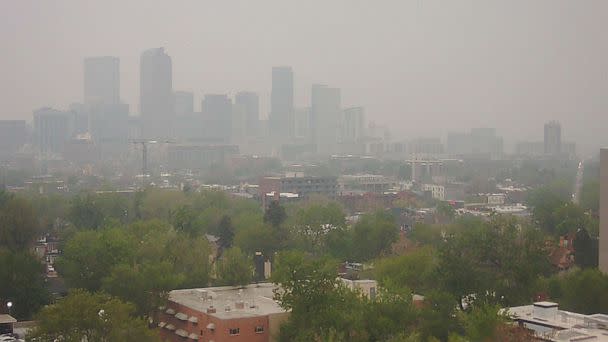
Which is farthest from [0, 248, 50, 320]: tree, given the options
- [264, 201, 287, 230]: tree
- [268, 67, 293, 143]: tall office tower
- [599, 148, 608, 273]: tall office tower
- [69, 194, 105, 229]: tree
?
[268, 67, 293, 143]: tall office tower

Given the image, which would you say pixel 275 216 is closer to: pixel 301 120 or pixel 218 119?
pixel 218 119

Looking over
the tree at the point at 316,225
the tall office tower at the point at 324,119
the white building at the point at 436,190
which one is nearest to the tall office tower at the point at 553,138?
the white building at the point at 436,190

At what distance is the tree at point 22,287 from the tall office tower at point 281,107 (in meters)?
30.2

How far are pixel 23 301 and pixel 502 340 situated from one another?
15.2ft

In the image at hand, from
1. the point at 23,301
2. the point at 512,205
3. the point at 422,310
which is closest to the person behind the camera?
the point at 422,310

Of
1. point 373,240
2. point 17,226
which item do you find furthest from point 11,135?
point 373,240

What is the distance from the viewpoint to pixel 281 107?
130 ft

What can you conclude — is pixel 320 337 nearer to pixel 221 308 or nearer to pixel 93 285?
pixel 221 308

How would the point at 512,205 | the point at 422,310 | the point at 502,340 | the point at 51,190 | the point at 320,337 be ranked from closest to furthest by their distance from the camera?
1. the point at 502,340
2. the point at 320,337
3. the point at 422,310
4. the point at 512,205
5. the point at 51,190

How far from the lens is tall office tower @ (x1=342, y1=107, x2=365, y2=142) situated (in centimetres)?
3703

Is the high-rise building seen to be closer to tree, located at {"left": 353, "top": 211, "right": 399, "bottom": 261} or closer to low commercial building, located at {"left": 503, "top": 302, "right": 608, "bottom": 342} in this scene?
tree, located at {"left": 353, "top": 211, "right": 399, "bottom": 261}

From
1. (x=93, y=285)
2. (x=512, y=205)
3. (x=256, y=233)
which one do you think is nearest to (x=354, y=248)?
(x=256, y=233)

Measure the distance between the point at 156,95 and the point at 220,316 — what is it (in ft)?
102

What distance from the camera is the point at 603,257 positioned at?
820 centimetres
